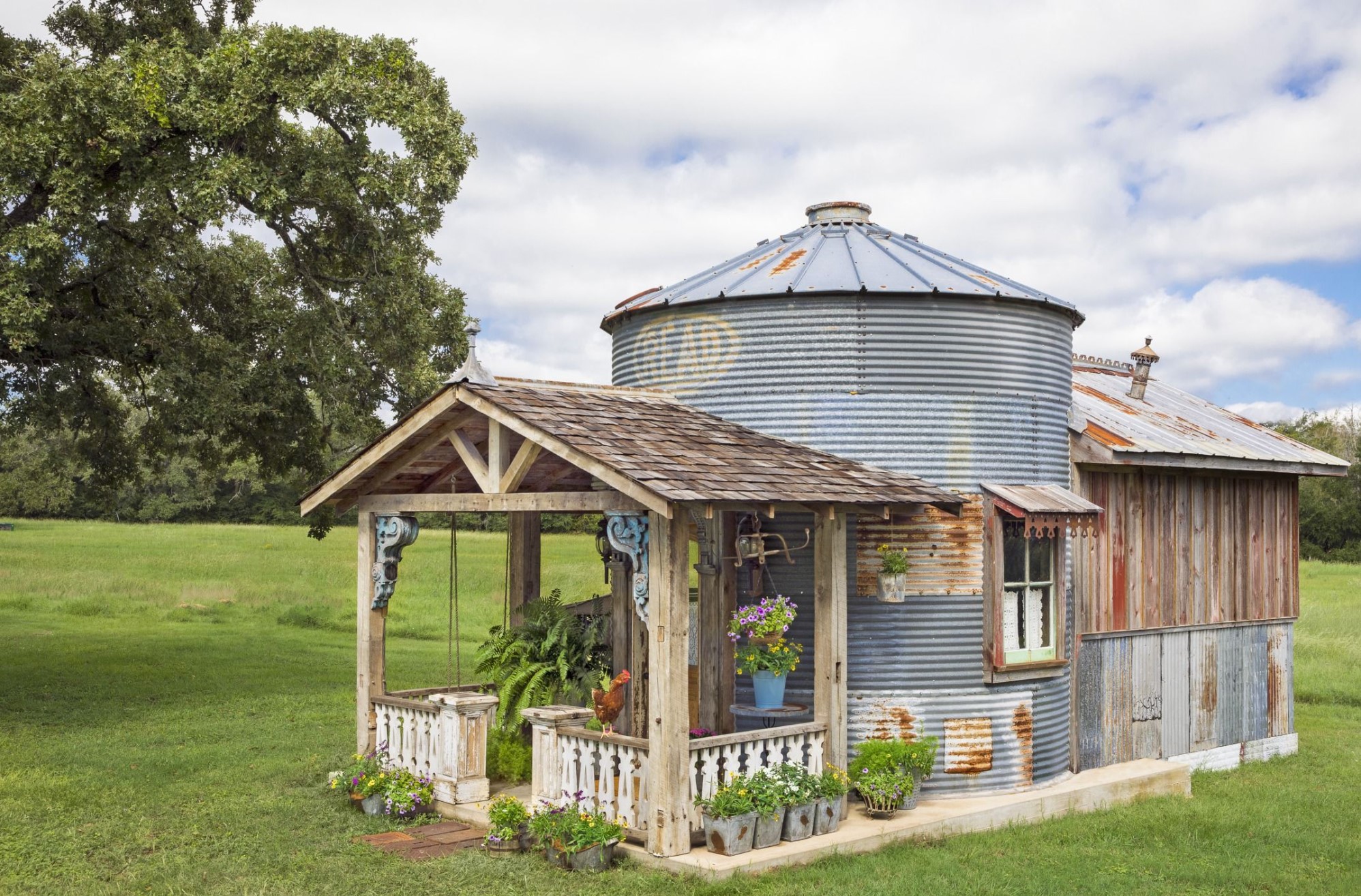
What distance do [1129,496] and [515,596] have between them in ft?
22.6

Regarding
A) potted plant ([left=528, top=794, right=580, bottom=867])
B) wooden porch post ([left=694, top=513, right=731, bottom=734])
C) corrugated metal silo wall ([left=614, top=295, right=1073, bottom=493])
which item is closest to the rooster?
potted plant ([left=528, top=794, right=580, bottom=867])

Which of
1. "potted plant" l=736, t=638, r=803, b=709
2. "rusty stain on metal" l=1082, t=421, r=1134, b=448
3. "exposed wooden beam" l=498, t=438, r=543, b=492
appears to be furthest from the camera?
"rusty stain on metal" l=1082, t=421, r=1134, b=448

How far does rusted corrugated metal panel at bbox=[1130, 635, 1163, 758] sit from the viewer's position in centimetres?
1411

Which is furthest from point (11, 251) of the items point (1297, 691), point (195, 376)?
point (1297, 691)

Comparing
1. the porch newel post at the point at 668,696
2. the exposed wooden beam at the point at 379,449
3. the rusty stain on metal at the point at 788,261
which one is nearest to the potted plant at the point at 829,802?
the porch newel post at the point at 668,696

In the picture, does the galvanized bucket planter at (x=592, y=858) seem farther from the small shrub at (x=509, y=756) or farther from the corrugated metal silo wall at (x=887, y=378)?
the corrugated metal silo wall at (x=887, y=378)

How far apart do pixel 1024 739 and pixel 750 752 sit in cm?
355

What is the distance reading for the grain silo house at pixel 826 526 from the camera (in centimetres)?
981

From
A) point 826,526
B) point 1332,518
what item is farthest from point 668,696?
point 1332,518

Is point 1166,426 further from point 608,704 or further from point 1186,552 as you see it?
point 608,704

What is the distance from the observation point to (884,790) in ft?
34.6

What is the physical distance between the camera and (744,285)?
1249cm

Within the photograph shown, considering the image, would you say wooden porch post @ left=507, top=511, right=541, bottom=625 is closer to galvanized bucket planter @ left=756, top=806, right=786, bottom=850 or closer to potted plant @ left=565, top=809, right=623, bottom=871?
potted plant @ left=565, top=809, right=623, bottom=871

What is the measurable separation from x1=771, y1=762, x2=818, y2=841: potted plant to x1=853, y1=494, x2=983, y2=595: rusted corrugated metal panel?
7.11 ft
